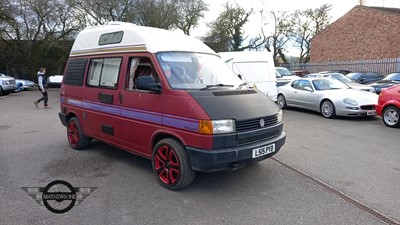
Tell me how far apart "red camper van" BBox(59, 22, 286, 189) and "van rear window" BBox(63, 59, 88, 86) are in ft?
0.27

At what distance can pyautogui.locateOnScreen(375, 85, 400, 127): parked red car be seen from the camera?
26.1ft

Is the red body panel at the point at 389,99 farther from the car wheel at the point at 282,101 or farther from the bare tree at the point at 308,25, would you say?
the bare tree at the point at 308,25

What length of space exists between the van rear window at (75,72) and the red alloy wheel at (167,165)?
266cm

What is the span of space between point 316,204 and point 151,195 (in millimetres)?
2124

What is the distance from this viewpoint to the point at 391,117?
8102 mm

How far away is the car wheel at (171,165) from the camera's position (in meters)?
3.89

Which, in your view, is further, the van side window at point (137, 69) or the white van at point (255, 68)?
the white van at point (255, 68)

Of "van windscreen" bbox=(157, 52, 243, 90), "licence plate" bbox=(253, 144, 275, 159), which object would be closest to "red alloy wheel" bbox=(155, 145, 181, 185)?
"van windscreen" bbox=(157, 52, 243, 90)

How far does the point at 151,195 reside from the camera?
393 centimetres

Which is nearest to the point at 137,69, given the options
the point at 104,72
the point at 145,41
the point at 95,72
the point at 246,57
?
the point at 145,41

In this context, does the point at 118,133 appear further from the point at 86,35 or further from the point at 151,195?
the point at 86,35

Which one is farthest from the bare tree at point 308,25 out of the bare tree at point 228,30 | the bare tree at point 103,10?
the bare tree at point 103,10

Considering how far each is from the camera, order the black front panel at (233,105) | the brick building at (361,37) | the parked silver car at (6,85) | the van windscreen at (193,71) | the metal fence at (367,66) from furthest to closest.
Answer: the brick building at (361,37)
the metal fence at (367,66)
the parked silver car at (6,85)
the van windscreen at (193,71)
the black front panel at (233,105)

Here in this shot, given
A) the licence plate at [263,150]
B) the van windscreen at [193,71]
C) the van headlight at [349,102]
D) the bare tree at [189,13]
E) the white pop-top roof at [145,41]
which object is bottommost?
the licence plate at [263,150]
